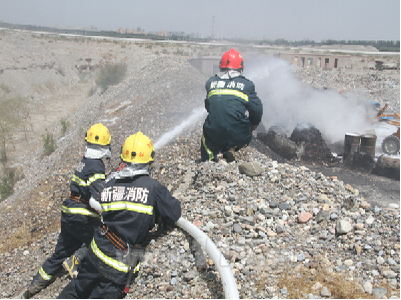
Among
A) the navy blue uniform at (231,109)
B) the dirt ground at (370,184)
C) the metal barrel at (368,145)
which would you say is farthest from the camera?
the metal barrel at (368,145)

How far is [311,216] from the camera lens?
10.4ft

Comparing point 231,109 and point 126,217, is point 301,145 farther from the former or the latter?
point 126,217

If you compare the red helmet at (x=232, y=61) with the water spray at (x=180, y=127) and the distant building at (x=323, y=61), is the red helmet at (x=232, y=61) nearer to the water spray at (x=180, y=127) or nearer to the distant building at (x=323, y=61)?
the water spray at (x=180, y=127)

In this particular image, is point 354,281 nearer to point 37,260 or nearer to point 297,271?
point 297,271

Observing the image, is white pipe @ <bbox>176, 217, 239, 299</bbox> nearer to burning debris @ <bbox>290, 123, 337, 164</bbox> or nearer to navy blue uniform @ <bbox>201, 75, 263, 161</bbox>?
navy blue uniform @ <bbox>201, 75, 263, 161</bbox>

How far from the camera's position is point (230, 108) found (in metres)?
4.08

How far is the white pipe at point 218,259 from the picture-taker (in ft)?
6.76

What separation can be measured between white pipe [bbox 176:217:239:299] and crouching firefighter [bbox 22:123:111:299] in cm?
113

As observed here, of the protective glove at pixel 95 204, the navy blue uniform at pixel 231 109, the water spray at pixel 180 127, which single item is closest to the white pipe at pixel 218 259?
the protective glove at pixel 95 204

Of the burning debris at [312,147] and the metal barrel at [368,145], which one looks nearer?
the metal barrel at [368,145]

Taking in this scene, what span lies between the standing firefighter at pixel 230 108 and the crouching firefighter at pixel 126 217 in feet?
5.81

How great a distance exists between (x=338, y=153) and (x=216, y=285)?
8.50 m

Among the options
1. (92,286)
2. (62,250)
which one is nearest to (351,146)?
(62,250)

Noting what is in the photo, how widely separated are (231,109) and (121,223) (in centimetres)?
223
